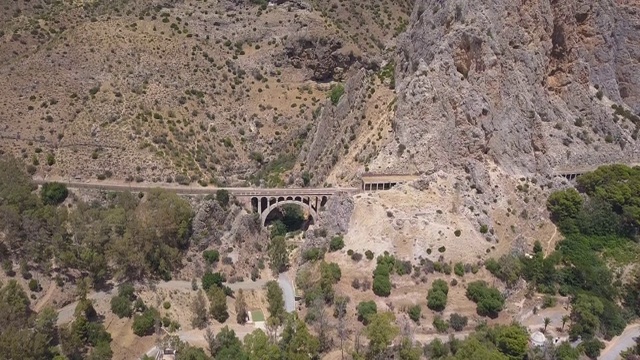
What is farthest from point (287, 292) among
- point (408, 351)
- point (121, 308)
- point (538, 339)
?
point (538, 339)

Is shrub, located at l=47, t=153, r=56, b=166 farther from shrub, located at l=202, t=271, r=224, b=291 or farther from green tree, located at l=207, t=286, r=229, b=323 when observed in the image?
green tree, located at l=207, t=286, r=229, b=323

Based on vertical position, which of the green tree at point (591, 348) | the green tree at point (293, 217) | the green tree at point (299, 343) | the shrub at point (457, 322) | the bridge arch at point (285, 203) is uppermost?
the bridge arch at point (285, 203)

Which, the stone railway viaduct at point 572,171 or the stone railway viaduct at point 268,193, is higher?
the stone railway viaduct at point 572,171

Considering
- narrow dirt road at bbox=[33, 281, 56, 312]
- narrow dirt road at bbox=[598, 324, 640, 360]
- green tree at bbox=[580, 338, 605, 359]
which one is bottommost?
narrow dirt road at bbox=[598, 324, 640, 360]

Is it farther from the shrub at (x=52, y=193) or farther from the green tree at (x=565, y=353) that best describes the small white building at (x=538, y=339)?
the shrub at (x=52, y=193)

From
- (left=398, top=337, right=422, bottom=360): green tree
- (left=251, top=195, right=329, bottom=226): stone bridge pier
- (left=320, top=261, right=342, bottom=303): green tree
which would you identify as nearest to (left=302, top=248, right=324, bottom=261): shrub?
(left=320, top=261, right=342, bottom=303): green tree

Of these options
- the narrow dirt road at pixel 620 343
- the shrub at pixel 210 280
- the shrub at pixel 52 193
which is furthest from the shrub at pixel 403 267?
the shrub at pixel 52 193

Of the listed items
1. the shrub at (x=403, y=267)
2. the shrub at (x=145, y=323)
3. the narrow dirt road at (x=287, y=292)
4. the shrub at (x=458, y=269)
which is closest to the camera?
the shrub at (x=145, y=323)
